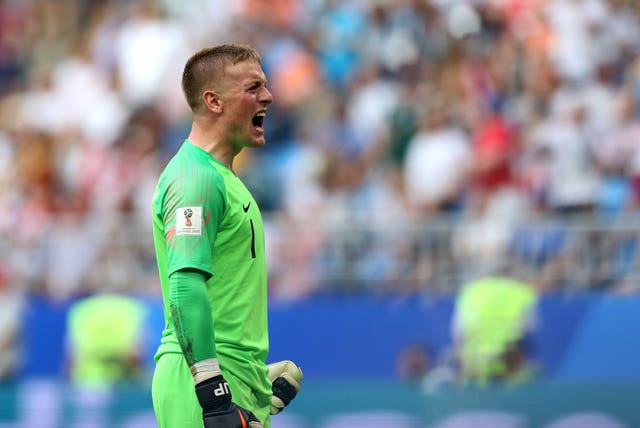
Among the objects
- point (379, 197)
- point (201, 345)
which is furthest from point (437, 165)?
point (201, 345)

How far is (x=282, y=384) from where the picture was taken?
193 inches

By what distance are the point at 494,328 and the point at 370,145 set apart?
2.65 meters

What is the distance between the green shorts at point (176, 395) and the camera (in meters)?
4.44

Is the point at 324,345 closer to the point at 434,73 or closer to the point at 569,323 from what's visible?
the point at 569,323

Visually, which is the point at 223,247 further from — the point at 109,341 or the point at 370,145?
the point at 370,145

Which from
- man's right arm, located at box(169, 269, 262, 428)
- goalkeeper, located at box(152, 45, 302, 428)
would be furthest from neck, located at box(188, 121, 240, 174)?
man's right arm, located at box(169, 269, 262, 428)

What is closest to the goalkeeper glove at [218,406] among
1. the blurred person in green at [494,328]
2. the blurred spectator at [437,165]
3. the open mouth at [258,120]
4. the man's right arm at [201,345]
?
the man's right arm at [201,345]

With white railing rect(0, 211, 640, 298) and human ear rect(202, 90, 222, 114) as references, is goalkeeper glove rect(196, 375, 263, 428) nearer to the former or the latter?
human ear rect(202, 90, 222, 114)

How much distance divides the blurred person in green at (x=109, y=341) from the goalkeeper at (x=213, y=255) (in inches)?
257

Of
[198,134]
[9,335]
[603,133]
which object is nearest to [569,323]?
[603,133]

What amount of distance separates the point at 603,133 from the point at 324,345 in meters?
2.85

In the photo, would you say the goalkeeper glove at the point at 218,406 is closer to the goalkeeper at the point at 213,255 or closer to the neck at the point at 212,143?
the goalkeeper at the point at 213,255

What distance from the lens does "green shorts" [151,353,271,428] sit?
4441mm

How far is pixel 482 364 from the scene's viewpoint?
1027 centimetres
